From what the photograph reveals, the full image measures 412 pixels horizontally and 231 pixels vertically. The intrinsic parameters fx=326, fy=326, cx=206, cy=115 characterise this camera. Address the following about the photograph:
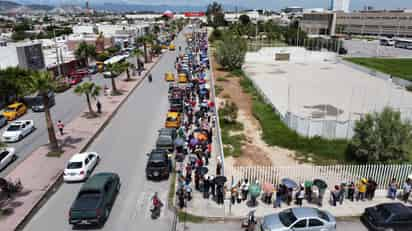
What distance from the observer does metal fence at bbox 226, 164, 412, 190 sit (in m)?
16.8

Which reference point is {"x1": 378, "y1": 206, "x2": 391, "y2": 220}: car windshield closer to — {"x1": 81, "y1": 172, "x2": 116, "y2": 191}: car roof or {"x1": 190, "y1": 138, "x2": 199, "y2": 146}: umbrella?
{"x1": 190, "y1": 138, "x2": 199, "y2": 146}: umbrella

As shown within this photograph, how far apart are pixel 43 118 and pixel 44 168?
11963mm

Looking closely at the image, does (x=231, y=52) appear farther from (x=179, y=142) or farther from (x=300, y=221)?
(x=300, y=221)

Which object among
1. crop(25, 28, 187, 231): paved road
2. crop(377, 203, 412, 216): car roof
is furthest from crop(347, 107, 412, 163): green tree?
crop(25, 28, 187, 231): paved road

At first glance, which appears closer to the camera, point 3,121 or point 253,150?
point 253,150

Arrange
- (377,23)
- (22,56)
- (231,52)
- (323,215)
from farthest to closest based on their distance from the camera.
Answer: (377,23) → (231,52) → (22,56) → (323,215)

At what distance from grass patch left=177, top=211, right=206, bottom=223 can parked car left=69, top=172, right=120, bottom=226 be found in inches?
130

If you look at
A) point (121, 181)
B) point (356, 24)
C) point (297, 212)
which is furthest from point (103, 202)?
point (356, 24)

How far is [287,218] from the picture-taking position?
13.4 meters

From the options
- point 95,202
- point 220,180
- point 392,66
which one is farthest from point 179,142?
point 392,66

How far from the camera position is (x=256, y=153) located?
20969mm

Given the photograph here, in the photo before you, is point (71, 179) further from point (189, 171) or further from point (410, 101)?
point (410, 101)

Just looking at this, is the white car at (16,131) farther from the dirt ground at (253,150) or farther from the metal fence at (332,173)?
the metal fence at (332,173)

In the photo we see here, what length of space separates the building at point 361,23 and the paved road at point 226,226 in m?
112
